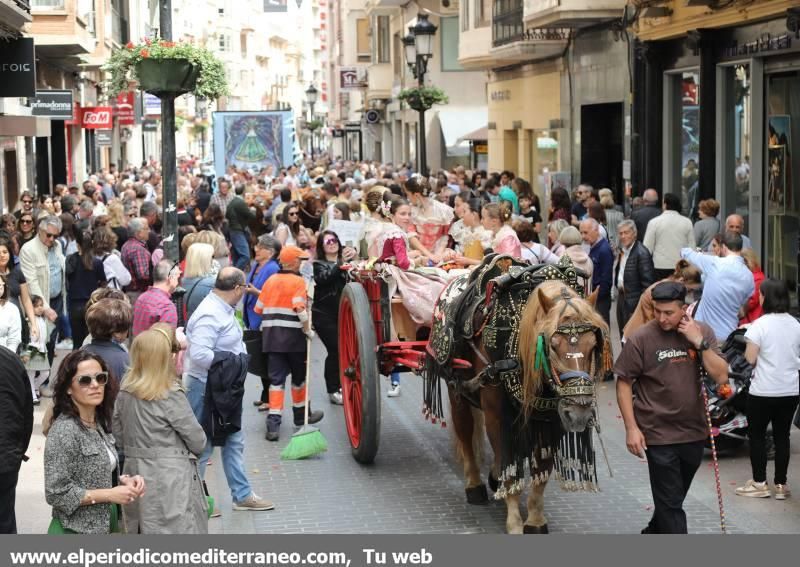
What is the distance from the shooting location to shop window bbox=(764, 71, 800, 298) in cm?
1656

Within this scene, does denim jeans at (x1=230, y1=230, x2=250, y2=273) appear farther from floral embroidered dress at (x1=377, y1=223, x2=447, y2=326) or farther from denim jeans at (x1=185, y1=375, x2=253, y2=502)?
denim jeans at (x1=185, y1=375, x2=253, y2=502)

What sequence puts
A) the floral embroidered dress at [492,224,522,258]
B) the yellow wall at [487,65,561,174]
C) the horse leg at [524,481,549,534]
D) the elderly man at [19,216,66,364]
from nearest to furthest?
the horse leg at [524,481,549,534] → the floral embroidered dress at [492,224,522,258] → the elderly man at [19,216,66,364] → the yellow wall at [487,65,561,174]

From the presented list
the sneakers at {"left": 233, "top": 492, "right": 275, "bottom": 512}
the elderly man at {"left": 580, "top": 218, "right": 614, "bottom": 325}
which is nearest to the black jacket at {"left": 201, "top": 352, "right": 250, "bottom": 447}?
the sneakers at {"left": 233, "top": 492, "right": 275, "bottom": 512}

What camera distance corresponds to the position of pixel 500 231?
34.4 ft

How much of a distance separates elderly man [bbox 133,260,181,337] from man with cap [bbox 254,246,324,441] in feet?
4.52

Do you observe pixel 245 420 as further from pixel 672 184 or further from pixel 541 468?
pixel 672 184

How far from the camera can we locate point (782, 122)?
666 inches

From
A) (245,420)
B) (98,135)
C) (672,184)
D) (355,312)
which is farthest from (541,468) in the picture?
(98,135)

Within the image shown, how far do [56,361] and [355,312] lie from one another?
6.22m

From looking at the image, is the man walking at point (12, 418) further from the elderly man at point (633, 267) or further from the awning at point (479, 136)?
the awning at point (479, 136)

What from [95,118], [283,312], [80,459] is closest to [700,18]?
[283,312]

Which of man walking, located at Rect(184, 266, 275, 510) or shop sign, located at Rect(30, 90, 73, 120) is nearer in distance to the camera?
man walking, located at Rect(184, 266, 275, 510)

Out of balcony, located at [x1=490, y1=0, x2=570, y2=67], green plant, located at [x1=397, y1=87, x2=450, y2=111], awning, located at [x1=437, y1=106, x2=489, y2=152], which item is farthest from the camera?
awning, located at [x1=437, y1=106, x2=489, y2=152]
